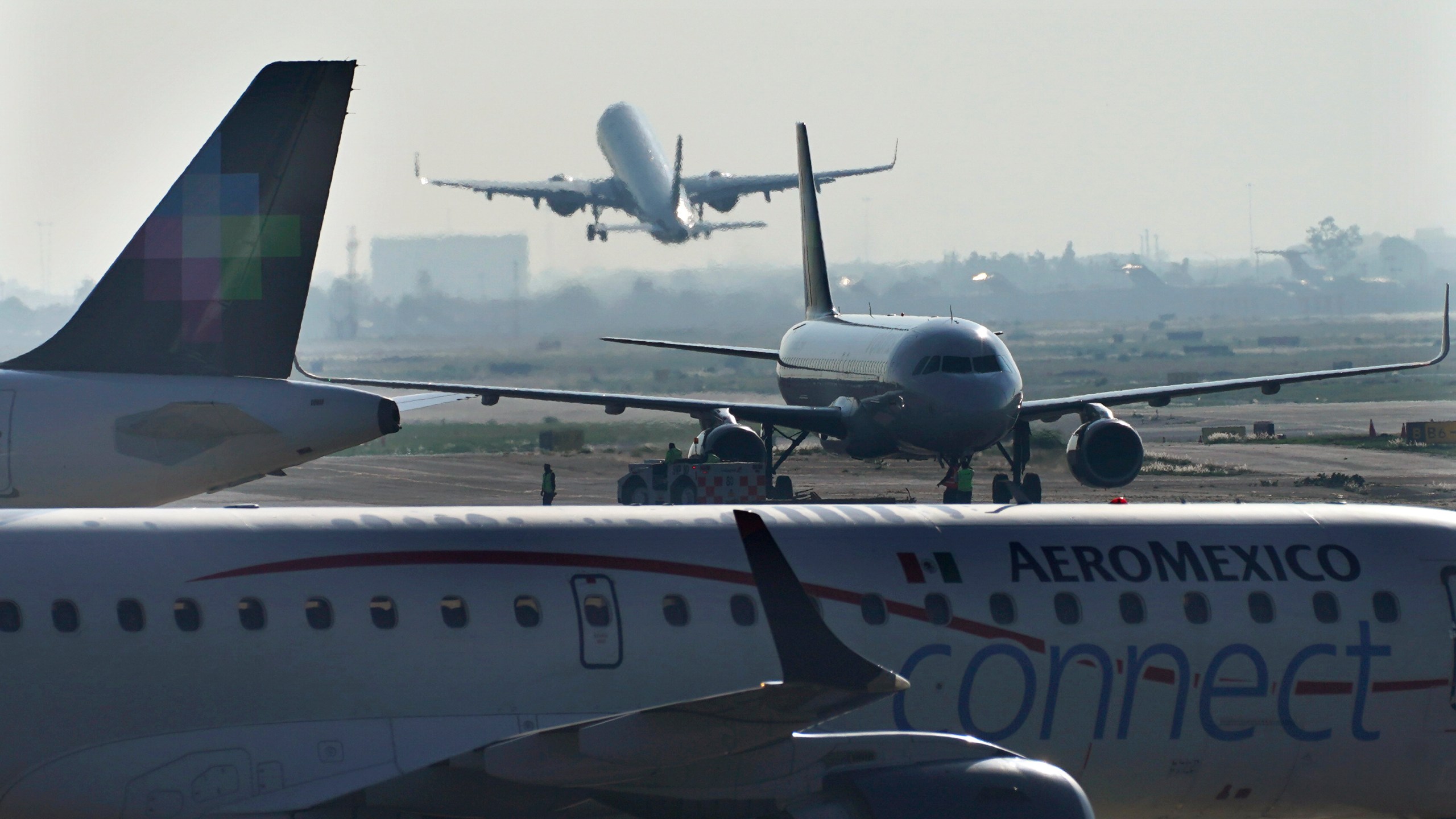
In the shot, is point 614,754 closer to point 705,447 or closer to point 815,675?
point 815,675

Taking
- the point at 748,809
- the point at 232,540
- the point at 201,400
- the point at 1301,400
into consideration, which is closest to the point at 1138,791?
the point at 748,809

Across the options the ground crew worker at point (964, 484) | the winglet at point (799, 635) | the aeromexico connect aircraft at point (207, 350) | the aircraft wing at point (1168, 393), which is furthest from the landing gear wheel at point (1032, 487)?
the winglet at point (799, 635)

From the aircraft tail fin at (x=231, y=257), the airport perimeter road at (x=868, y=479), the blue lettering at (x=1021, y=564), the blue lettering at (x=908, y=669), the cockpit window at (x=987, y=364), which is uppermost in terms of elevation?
the aircraft tail fin at (x=231, y=257)

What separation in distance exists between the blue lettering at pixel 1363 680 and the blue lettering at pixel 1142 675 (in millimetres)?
1562

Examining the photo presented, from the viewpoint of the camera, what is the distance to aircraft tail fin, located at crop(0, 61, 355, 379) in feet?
73.2

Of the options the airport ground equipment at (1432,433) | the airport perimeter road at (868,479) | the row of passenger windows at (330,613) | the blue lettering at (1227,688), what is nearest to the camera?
the row of passenger windows at (330,613)

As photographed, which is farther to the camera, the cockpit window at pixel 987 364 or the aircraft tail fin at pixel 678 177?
the aircraft tail fin at pixel 678 177

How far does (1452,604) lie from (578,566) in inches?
320

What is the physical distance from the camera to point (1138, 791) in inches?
601

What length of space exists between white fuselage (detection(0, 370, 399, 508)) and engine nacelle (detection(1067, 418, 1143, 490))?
23685 millimetres

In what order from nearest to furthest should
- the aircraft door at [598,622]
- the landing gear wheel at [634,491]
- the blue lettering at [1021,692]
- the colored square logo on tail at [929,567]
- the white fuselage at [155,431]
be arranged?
the aircraft door at [598,622], the blue lettering at [1021,692], the colored square logo on tail at [929,567], the white fuselage at [155,431], the landing gear wheel at [634,491]

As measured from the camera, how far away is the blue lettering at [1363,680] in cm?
1538

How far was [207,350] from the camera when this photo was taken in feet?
73.4

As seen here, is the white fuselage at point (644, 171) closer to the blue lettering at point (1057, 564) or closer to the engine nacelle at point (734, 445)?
the engine nacelle at point (734, 445)
